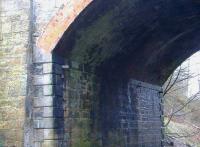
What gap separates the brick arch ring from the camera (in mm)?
8031

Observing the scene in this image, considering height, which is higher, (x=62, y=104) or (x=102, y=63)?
(x=102, y=63)

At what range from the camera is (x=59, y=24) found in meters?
8.15

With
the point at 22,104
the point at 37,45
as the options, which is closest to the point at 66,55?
the point at 37,45

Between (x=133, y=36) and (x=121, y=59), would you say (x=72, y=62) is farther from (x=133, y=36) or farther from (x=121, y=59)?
(x=121, y=59)

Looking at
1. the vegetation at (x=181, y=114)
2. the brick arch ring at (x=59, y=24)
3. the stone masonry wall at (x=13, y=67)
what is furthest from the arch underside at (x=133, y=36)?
the vegetation at (x=181, y=114)

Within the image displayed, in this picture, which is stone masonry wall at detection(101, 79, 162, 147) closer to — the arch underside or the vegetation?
the arch underside

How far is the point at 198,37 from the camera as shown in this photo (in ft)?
40.9

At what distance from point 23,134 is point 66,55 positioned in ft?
5.61

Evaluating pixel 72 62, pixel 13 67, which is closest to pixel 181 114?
pixel 72 62

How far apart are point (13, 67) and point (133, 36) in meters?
3.22

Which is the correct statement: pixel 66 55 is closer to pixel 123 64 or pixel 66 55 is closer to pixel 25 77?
pixel 25 77

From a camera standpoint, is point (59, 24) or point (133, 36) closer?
point (59, 24)

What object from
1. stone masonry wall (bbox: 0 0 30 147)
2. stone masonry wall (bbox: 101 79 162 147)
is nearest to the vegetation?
stone masonry wall (bbox: 101 79 162 147)

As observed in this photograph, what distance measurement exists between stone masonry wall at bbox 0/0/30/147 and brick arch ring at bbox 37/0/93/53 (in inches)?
15.0
